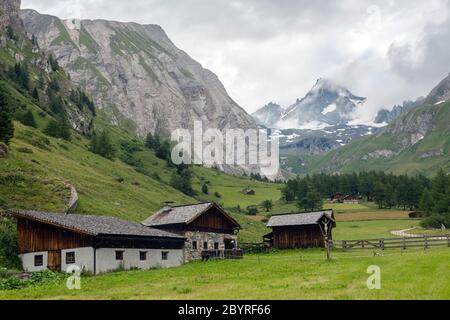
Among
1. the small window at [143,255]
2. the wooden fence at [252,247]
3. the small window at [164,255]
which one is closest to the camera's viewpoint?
the small window at [143,255]

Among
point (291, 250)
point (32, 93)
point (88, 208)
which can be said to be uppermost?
point (32, 93)

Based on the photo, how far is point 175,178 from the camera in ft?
486

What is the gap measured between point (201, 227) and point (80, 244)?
69.5 ft

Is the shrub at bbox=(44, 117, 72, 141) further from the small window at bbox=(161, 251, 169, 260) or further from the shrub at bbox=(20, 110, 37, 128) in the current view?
the small window at bbox=(161, 251, 169, 260)

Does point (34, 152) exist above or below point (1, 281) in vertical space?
above

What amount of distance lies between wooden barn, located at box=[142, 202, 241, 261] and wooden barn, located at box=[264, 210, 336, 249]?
10.7m

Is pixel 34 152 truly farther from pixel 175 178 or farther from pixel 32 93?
pixel 32 93

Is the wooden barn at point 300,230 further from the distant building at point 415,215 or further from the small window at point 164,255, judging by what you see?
the distant building at point 415,215

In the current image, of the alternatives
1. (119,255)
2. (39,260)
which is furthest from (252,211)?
(39,260)

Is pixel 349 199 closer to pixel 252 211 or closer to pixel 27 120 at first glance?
pixel 252 211

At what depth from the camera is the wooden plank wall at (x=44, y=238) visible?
48.2 m

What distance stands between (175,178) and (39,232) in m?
98.3

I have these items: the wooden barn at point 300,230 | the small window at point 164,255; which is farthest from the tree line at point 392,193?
the small window at point 164,255
